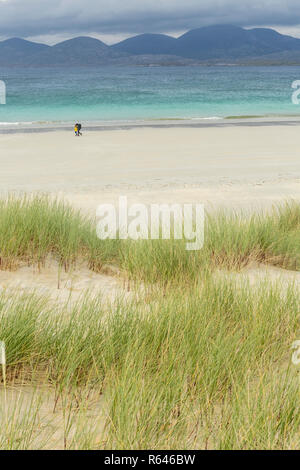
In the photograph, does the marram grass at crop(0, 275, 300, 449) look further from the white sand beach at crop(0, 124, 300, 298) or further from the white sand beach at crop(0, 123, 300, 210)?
the white sand beach at crop(0, 123, 300, 210)

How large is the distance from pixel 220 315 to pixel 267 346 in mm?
466

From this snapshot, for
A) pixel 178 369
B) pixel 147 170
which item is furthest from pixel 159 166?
pixel 178 369

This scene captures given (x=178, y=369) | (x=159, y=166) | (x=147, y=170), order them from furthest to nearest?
(x=159, y=166)
(x=147, y=170)
(x=178, y=369)

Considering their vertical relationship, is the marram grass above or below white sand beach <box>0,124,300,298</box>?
below

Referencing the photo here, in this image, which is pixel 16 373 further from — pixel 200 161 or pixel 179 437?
pixel 200 161

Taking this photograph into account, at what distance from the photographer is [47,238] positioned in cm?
570

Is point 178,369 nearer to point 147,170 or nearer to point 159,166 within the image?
point 147,170

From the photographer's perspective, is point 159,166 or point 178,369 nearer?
point 178,369

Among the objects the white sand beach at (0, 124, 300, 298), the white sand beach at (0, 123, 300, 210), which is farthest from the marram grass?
the white sand beach at (0, 123, 300, 210)

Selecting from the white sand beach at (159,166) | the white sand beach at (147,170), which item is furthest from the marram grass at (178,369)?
the white sand beach at (159,166)

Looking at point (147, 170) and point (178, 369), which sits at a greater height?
point (147, 170)

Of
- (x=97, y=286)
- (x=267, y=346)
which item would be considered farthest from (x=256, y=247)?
(x=267, y=346)

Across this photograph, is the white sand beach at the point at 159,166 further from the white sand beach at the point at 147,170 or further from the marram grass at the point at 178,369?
the marram grass at the point at 178,369
